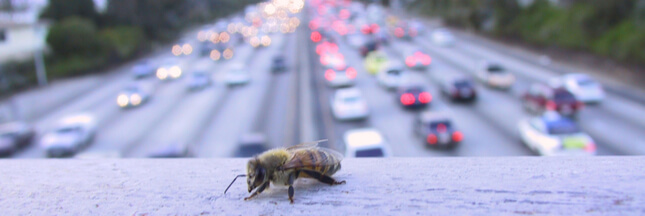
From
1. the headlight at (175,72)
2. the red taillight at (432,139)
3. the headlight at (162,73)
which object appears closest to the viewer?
the red taillight at (432,139)

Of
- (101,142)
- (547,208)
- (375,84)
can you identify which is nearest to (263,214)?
(547,208)

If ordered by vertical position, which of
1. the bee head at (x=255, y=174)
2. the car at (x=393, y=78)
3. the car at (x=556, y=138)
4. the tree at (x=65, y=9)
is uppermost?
the tree at (x=65, y=9)

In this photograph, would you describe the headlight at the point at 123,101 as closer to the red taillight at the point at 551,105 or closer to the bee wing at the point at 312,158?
the red taillight at the point at 551,105

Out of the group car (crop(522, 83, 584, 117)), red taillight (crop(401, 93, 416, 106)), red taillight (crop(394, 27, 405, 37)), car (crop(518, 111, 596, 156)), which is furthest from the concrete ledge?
red taillight (crop(394, 27, 405, 37))

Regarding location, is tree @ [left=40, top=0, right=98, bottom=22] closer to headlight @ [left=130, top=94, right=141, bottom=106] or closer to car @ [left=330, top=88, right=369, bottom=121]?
headlight @ [left=130, top=94, right=141, bottom=106]

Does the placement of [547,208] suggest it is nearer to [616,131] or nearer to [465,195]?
[465,195]

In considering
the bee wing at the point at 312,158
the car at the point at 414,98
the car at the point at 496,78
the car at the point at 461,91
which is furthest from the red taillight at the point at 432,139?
the bee wing at the point at 312,158

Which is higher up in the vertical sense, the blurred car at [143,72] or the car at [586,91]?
the blurred car at [143,72]
